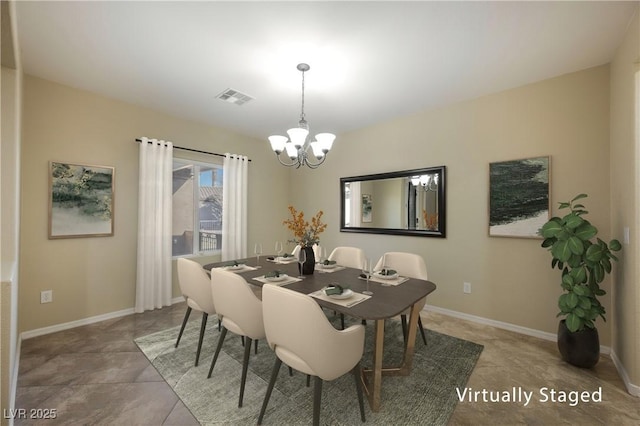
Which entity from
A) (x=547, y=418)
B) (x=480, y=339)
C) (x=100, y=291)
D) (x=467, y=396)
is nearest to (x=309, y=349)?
(x=467, y=396)

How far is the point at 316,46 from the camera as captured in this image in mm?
2211

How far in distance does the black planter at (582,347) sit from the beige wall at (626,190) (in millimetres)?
168

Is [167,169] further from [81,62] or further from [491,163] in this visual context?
[491,163]

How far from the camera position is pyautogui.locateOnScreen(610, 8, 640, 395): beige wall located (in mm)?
1891

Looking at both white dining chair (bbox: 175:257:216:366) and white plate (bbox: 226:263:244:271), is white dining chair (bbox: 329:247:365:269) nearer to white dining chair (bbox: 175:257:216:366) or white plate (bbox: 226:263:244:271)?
white plate (bbox: 226:263:244:271)

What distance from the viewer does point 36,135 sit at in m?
2.79

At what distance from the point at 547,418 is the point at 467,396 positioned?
1.49 feet

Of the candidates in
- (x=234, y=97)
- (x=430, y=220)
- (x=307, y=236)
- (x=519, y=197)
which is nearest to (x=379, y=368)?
(x=307, y=236)

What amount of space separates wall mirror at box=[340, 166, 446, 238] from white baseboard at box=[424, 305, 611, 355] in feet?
3.29

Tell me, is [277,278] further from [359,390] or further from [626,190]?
[626,190]

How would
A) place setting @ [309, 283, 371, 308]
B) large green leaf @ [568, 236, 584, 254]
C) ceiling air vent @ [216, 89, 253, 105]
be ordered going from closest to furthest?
place setting @ [309, 283, 371, 308], large green leaf @ [568, 236, 584, 254], ceiling air vent @ [216, 89, 253, 105]

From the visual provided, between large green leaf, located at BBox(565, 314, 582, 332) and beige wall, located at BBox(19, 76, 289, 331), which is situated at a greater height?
beige wall, located at BBox(19, 76, 289, 331)

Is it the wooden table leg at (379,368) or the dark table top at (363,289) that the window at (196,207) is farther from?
the wooden table leg at (379,368)

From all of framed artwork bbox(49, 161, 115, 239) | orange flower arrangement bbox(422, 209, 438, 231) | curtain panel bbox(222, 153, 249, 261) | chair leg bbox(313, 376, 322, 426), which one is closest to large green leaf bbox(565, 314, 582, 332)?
orange flower arrangement bbox(422, 209, 438, 231)
